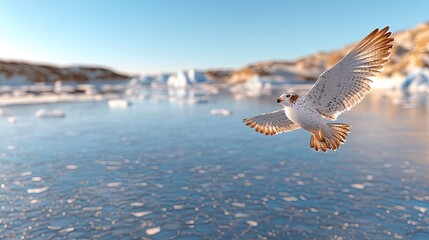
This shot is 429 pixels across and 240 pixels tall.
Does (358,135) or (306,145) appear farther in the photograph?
(358,135)

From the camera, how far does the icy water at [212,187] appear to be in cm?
744

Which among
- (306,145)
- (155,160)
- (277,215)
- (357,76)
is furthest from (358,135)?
(357,76)

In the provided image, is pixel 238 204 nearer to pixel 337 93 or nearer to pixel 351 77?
pixel 337 93

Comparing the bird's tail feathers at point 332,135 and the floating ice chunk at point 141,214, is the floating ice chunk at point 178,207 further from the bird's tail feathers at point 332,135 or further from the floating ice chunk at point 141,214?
the bird's tail feathers at point 332,135

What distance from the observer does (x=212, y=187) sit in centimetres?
1007

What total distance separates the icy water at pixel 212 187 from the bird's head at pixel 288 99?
2933 millimetres

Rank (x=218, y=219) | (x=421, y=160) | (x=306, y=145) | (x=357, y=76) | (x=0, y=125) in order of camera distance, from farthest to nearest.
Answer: (x=0, y=125) < (x=306, y=145) < (x=421, y=160) < (x=218, y=219) < (x=357, y=76)

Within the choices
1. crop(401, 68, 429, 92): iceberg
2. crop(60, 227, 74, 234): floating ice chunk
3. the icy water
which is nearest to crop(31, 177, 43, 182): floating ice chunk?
the icy water

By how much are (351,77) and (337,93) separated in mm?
356

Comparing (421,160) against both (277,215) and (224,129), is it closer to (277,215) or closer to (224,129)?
(277,215)

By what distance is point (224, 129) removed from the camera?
67.7 feet

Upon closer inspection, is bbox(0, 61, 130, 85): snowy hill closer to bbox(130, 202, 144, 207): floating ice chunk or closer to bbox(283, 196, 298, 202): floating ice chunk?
bbox(130, 202, 144, 207): floating ice chunk

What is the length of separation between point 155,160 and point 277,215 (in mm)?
6343

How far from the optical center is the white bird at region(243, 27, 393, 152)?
16.9 feet
